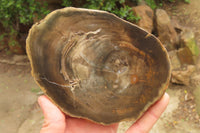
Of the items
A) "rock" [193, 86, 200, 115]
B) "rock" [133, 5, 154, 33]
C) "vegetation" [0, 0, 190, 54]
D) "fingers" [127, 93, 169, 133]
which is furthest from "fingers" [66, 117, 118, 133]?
"rock" [133, 5, 154, 33]

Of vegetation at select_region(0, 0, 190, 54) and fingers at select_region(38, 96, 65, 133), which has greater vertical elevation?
vegetation at select_region(0, 0, 190, 54)

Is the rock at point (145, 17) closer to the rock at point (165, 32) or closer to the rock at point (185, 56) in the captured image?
the rock at point (165, 32)

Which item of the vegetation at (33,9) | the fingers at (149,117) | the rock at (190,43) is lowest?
the rock at (190,43)

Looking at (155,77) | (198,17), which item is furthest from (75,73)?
(198,17)

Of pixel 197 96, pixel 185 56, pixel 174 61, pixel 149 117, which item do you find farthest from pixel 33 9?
pixel 197 96

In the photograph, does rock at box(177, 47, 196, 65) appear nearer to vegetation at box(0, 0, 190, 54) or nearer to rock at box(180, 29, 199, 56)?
rock at box(180, 29, 199, 56)

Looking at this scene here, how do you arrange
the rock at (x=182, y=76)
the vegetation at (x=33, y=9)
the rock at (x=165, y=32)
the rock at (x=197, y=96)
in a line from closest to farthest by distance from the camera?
the vegetation at (x=33, y=9) → the rock at (x=197, y=96) → the rock at (x=182, y=76) → the rock at (x=165, y=32)

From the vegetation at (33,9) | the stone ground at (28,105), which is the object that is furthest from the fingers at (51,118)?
the vegetation at (33,9)
